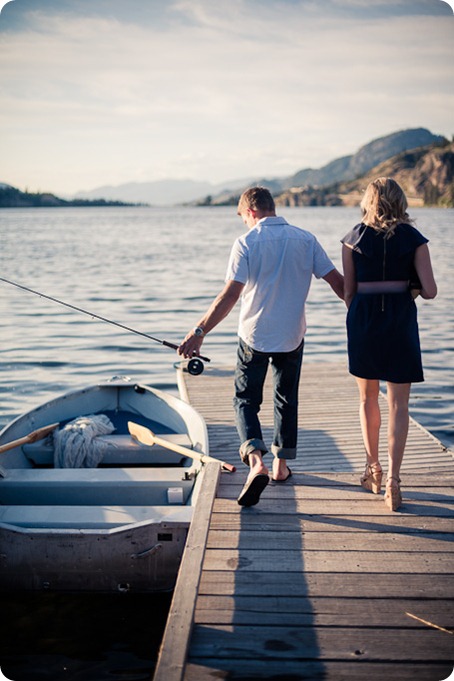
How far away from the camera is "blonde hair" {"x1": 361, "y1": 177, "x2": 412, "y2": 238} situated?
13.0ft

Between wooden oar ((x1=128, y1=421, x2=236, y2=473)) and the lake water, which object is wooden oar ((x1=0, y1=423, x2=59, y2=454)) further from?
the lake water

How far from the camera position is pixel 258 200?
440 cm

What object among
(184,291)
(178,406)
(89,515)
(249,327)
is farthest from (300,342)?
(184,291)

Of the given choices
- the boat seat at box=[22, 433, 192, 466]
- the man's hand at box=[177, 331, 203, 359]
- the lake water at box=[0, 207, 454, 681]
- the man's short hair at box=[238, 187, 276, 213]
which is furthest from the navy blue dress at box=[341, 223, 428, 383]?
the boat seat at box=[22, 433, 192, 466]

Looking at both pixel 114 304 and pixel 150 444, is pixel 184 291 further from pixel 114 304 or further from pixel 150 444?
pixel 150 444

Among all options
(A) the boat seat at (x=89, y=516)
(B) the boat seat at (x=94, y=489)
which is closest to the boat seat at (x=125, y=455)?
(B) the boat seat at (x=94, y=489)

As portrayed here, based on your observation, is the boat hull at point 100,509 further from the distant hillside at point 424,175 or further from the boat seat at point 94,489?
the distant hillside at point 424,175

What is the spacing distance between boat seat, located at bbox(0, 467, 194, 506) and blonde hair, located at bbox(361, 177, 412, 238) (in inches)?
95.2

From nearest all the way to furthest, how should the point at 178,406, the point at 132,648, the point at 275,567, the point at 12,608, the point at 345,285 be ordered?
the point at 275,567
the point at 345,285
the point at 132,648
the point at 12,608
the point at 178,406

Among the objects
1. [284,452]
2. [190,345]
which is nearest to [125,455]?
[284,452]

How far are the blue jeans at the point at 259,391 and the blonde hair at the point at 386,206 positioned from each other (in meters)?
0.91

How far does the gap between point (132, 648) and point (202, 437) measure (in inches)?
86.9

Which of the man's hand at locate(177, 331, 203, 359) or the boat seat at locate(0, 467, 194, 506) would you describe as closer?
the man's hand at locate(177, 331, 203, 359)

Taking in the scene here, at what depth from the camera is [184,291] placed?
23469mm
